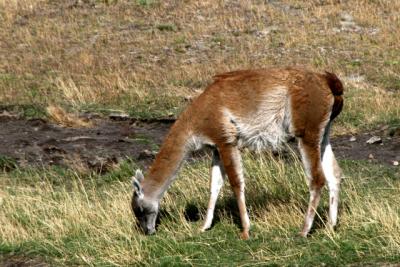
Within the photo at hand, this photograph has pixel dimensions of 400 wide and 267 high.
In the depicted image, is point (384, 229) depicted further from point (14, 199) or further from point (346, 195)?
point (14, 199)

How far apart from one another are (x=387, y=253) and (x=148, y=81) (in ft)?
44.3

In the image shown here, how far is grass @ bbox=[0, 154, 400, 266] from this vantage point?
7660mm

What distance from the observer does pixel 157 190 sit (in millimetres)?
8969

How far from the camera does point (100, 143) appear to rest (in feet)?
48.4

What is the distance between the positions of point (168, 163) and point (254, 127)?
3.41 ft

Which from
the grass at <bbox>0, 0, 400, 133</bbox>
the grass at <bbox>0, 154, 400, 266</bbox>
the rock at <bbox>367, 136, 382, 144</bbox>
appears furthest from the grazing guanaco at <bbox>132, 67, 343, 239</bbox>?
the grass at <bbox>0, 0, 400, 133</bbox>

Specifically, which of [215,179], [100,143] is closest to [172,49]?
[100,143]

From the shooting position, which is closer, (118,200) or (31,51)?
(118,200)

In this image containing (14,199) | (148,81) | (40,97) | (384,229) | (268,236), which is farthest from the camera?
(148,81)

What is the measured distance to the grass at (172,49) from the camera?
1838 cm

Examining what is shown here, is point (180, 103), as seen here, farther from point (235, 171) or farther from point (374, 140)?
point (235, 171)

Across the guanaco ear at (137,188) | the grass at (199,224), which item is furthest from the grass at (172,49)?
the guanaco ear at (137,188)

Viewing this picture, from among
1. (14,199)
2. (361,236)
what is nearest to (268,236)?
(361,236)

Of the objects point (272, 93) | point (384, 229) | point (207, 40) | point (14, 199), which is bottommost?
point (207, 40)
